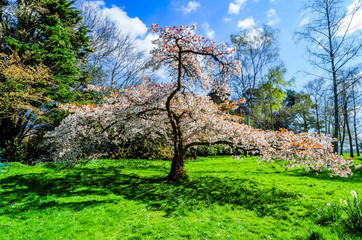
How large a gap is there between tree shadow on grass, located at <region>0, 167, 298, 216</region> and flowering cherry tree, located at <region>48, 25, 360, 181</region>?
1412 mm

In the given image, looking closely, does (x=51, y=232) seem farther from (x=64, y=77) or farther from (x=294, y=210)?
(x=64, y=77)

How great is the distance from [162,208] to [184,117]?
5215mm

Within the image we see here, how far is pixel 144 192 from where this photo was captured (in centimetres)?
780

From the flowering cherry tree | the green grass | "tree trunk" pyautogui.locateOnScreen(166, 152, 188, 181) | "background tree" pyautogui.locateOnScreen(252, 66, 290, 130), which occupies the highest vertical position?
"background tree" pyautogui.locateOnScreen(252, 66, 290, 130)

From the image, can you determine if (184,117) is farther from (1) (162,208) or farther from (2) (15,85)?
(2) (15,85)

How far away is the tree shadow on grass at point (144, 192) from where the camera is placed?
20.8 ft

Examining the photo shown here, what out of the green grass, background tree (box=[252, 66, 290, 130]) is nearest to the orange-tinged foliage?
the green grass

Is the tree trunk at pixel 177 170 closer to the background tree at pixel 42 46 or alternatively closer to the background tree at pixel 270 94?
the background tree at pixel 42 46

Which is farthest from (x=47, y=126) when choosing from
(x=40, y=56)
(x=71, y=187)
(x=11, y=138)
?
(x=71, y=187)

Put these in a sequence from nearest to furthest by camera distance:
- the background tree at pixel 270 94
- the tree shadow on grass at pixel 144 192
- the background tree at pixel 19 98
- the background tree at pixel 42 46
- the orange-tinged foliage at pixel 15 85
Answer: the tree shadow on grass at pixel 144 192, the orange-tinged foliage at pixel 15 85, the background tree at pixel 19 98, the background tree at pixel 42 46, the background tree at pixel 270 94

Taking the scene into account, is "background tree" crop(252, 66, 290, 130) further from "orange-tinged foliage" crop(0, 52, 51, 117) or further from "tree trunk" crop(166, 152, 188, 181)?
"orange-tinged foliage" crop(0, 52, 51, 117)

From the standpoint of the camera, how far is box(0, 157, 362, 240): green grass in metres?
4.69

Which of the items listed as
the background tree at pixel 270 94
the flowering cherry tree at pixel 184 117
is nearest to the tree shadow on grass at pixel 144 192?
the flowering cherry tree at pixel 184 117

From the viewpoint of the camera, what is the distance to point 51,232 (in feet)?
15.6
